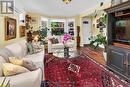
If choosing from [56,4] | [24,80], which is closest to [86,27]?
[56,4]

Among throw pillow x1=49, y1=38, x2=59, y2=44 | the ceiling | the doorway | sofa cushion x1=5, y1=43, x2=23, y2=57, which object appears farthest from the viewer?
the doorway

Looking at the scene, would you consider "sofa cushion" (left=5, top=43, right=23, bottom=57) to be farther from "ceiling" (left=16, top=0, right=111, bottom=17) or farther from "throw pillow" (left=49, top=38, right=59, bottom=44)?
"throw pillow" (left=49, top=38, right=59, bottom=44)

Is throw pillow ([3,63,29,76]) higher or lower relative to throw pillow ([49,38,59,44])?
lower

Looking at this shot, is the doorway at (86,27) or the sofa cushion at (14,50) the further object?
the doorway at (86,27)

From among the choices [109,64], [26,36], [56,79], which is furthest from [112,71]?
[26,36]

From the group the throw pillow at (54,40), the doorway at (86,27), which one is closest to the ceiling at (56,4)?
the throw pillow at (54,40)

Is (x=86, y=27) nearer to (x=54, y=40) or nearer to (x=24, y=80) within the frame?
(x=54, y=40)

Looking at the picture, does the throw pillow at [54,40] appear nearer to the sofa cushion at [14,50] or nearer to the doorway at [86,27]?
the doorway at [86,27]

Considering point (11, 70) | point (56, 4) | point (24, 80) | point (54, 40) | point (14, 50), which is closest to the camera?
point (24, 80)

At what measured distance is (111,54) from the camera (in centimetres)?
494

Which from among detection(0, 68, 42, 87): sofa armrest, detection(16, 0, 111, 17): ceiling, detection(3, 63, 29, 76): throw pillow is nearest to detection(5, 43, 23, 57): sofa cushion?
detection(3, 63, 29, 76): throw pillow

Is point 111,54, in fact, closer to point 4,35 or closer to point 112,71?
point 112,71

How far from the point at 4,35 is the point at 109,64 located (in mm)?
2861

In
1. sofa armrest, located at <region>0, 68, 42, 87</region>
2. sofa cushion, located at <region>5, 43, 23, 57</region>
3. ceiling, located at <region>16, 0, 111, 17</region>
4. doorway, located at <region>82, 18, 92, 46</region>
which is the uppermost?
ceiling, located at <region>16, 0, 111, 17</region>
